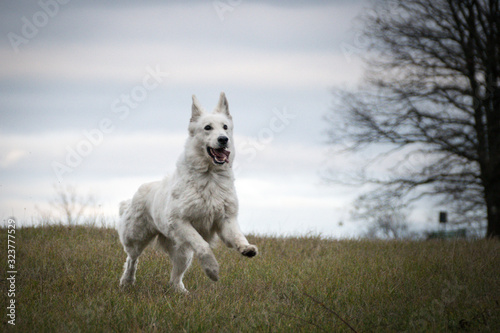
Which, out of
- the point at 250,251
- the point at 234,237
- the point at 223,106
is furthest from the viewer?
the point at 223,106

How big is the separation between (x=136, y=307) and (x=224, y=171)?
6.42ft

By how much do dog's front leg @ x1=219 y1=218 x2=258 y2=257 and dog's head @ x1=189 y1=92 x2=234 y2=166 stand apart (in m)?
0.75

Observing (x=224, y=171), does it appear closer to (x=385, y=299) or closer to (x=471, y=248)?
(x=385, y=299)

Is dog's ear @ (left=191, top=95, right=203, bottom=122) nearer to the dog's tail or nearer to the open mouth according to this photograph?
the open mouth

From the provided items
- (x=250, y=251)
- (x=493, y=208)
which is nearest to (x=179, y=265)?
(x=250, y=251)

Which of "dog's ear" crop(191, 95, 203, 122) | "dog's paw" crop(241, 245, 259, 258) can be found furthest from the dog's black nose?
"dog's paw" crop(241, 245, 259, 258)

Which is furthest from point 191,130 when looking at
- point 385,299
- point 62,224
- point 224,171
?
point 62,224

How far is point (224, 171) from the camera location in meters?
6.37

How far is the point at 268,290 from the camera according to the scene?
7.16m

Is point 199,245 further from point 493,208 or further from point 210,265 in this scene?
point 493,208

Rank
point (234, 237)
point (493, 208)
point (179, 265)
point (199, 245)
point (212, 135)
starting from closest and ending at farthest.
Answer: point (199, 245)
point (234, 237)
point (212, 135)
point (179, 265)
point (493, 208)

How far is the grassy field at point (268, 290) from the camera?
539cm

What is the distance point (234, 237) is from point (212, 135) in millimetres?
1285

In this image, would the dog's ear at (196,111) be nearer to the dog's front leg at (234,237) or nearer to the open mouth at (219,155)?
the open mouth at (219,155)
